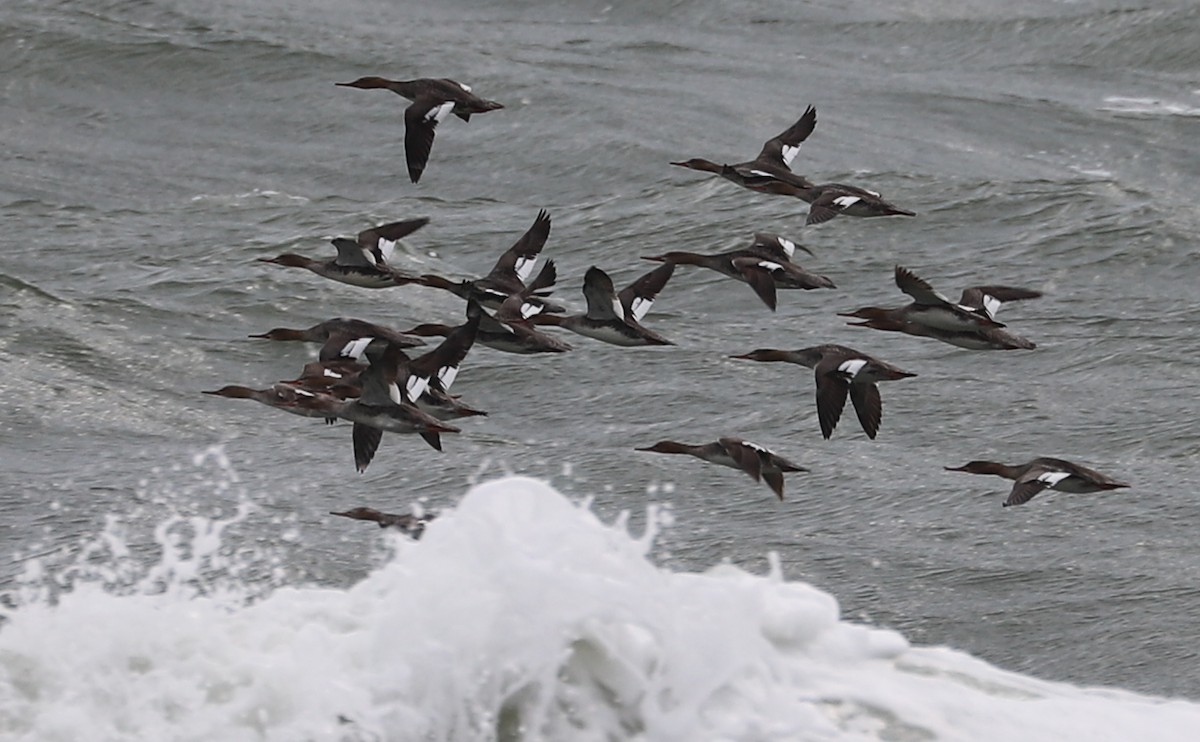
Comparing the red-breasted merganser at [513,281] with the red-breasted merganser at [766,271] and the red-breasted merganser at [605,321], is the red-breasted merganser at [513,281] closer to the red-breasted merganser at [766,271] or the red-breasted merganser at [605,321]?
the red-breasted merganser at [605,321]

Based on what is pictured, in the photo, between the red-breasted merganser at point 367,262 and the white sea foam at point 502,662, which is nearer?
the white sea foam at point 502,662

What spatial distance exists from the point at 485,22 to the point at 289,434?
11.5 meters

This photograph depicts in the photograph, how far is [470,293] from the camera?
442 inches

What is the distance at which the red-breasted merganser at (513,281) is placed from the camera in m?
11.0

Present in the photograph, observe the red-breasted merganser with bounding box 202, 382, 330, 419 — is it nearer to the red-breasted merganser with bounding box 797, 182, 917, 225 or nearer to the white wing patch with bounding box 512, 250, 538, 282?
the white wing patch with bounding box 512, 250, 538, 282

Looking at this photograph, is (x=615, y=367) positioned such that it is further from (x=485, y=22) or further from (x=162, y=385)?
(x=485, y=22)

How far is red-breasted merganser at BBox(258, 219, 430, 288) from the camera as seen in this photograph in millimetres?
11008

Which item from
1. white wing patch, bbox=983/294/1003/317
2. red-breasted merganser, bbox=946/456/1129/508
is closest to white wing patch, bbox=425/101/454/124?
white wing patch, bbox=983/294/1003/317

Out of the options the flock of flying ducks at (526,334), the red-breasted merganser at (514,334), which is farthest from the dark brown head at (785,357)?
the red-breasted merganser at (514,334)

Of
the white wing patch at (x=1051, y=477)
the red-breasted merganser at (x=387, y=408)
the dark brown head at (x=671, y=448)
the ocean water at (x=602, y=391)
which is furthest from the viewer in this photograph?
the dark brown head at (x=671, y=448)

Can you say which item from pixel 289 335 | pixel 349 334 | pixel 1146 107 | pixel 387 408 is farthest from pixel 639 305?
pixel 1146 107

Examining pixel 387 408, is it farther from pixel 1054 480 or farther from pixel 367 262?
pixel 1054 480

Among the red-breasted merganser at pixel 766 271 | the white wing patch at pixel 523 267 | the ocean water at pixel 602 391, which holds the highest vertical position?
the red-breasted merganser at pixel 766 271

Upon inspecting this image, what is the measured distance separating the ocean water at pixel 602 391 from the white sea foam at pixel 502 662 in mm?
15
